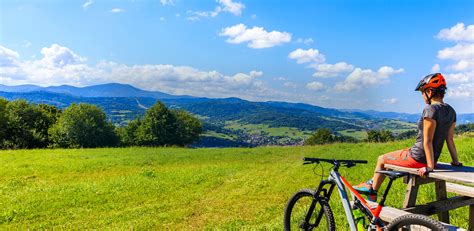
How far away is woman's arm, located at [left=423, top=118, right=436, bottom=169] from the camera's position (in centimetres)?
552

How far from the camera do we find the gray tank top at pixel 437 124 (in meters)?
5.57

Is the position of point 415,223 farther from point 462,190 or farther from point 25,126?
point 25,126

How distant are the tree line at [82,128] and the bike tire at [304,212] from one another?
194 ft

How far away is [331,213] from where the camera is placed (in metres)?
5.67

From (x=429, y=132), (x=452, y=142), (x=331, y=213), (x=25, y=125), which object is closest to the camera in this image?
(x=429, y=132)

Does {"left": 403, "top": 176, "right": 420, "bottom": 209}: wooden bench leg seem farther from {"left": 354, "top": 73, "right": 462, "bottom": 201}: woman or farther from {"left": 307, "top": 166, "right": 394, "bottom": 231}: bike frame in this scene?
{"left": 307, "top": 166, "right": 394, "bottom": 231}: bike frame

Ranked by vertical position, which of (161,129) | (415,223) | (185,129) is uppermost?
(415,223)

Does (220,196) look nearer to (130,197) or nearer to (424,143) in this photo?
(130,197)

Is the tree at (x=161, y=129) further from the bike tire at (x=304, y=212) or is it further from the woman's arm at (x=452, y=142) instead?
the woman's arm at (x=452, y=142)

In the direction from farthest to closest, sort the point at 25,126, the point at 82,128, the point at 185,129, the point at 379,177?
the point at 185,129 → the point at 82,128 → the point at 25,126 → the point at 379,177

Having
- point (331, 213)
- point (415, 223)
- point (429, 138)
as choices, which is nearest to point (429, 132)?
point (429, 138)

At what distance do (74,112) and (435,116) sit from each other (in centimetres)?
8072

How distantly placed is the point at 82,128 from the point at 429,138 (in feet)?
260

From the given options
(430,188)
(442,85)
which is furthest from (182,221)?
(442,85)
